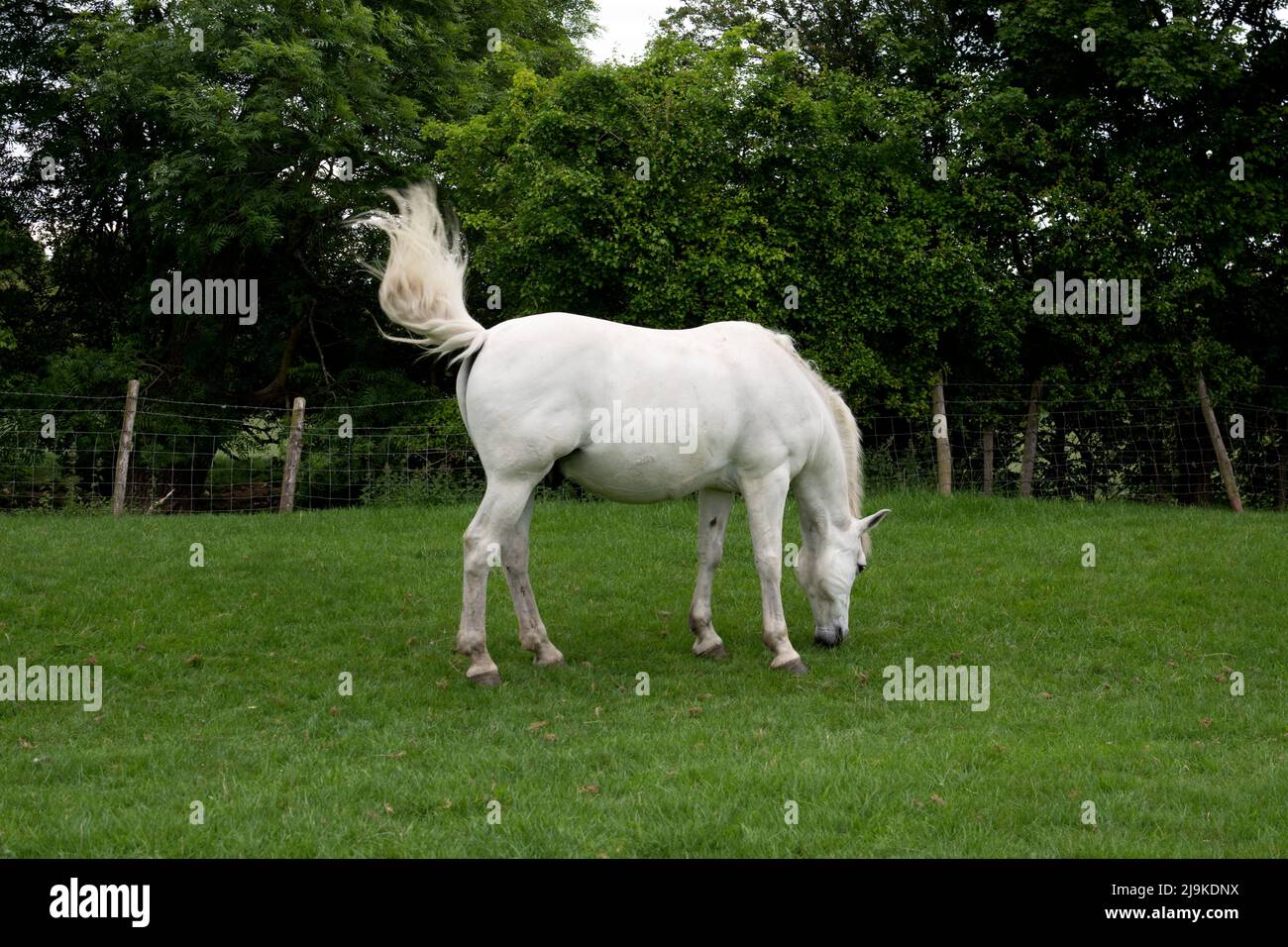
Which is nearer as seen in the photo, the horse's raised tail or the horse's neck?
the horse's raised tail

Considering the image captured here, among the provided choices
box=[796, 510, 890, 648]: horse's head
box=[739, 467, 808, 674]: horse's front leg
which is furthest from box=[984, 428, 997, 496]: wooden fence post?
box=[739, 467, 808, 674]: horse's front leg

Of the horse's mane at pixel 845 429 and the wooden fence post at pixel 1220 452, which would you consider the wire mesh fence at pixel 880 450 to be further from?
the horse's mane at pixel 845 429

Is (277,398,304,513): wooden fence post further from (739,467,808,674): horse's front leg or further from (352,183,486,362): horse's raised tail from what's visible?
(739,467,808,674): horse's front leg

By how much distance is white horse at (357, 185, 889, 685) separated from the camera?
22.6 ft

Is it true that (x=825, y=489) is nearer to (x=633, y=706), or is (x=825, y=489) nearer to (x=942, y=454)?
(x=633, y=706)

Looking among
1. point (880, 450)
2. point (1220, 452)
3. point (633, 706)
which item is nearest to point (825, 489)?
point (633, 706)

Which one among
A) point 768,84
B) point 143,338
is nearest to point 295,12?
point 143,338

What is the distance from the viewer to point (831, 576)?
25.5ft

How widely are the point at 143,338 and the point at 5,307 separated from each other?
2319 mm

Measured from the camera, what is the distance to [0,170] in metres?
19.0

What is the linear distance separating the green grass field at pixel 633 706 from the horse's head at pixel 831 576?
7.4 inches

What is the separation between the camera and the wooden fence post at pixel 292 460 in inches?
553

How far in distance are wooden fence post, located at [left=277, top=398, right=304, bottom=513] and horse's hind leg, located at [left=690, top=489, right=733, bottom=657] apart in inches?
295

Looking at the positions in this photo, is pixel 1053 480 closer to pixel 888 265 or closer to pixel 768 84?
pixel 888 265
